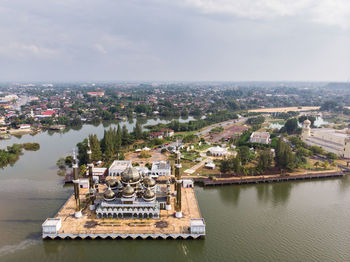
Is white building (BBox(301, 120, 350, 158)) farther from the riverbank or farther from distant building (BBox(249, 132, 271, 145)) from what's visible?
the riverbank

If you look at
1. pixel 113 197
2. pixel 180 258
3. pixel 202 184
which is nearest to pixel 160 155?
pixel 202 184

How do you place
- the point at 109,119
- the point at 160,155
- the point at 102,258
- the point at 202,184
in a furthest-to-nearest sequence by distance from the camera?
1. the point at 109,119
2. the point at 160,155
3. the point at 202,184
4. the point at 102,258

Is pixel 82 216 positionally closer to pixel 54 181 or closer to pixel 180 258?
pixel 180 258

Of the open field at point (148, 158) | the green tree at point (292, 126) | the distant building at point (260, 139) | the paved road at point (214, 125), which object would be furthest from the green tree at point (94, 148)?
the green tree at point (292, 126)

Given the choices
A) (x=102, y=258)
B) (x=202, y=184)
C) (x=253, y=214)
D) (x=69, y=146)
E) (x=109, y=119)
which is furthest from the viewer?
(x=109, y=119)

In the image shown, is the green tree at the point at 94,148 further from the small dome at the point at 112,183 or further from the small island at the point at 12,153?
the small island at the point at 12,153

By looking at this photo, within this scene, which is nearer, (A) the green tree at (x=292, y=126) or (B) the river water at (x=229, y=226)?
(B) the river water at (x=229, y=226)

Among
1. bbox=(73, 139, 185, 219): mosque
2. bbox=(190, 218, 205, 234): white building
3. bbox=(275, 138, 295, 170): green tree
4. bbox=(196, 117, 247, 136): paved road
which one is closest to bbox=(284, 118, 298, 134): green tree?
bbox=(196, 117, 247, 136): paved road
